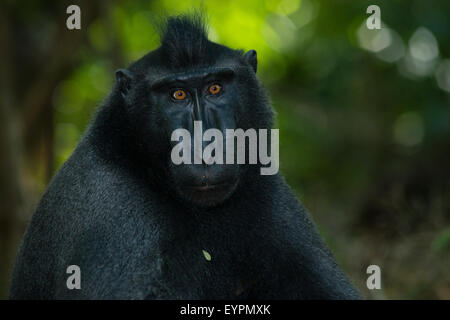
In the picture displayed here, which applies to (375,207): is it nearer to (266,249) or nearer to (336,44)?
(336,44)

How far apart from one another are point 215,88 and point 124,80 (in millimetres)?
688

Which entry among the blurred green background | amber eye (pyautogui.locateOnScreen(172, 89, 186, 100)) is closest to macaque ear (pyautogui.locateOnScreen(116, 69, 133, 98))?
amber eye (pyautogui.locateOnScreen(172, 89, 186, 100))

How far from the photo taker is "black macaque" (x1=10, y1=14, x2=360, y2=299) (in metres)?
4.40

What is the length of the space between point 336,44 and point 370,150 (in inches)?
69.5

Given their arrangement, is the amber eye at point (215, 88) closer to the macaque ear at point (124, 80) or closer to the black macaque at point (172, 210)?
the black macaque at point (172, 210)

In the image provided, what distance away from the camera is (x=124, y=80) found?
16.4ft

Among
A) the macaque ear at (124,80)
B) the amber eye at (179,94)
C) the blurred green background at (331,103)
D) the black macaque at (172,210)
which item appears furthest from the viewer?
the blurred green background at (331,103)

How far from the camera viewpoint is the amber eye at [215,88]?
4842mm

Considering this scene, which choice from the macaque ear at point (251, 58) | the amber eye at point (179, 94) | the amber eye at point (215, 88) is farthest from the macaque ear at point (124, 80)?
the macaque ear at point (251, 58)

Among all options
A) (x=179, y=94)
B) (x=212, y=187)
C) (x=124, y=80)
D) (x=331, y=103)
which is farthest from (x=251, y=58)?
(x=331, y=103)

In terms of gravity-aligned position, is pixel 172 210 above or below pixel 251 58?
below

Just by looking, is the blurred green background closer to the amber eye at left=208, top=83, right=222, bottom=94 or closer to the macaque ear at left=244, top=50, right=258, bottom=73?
the macaque ear at left=244, top=50, right=258, bottom=73

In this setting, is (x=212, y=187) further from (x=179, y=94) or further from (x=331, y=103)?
(x=331, y=103)

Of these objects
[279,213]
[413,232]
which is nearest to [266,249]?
[279,213]
